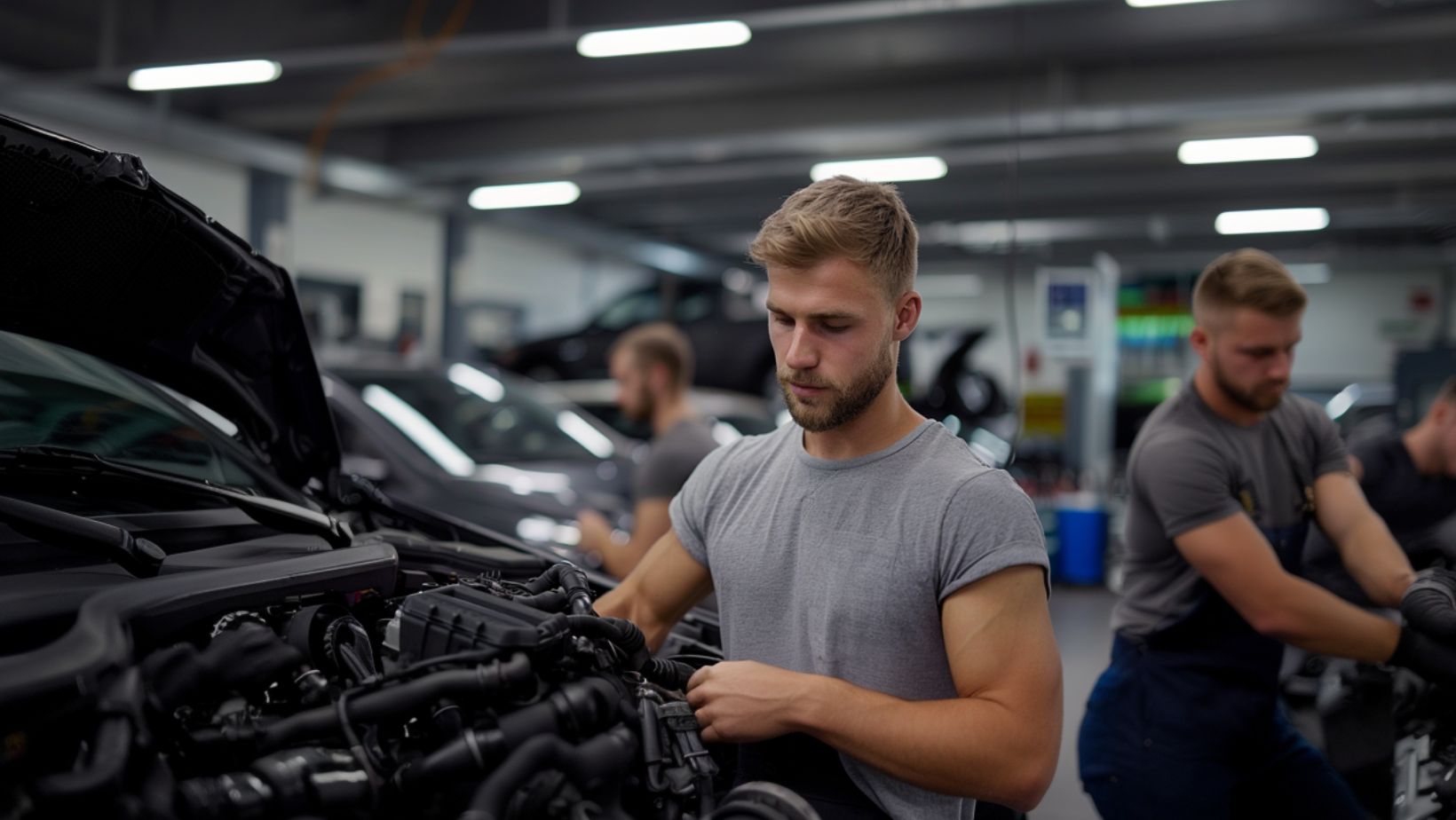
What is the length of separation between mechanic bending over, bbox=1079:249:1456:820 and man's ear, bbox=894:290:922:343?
39.8 inches

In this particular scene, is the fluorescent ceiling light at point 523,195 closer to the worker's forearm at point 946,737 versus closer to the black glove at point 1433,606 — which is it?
the black glove at point 1433,606

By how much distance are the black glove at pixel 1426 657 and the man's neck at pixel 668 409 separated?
2.52m

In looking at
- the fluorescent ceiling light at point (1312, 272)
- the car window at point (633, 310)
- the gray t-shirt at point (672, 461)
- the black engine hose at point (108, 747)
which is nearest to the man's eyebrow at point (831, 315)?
the black engine hose at point (108, 747)

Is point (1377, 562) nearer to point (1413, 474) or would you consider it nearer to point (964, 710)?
point (964, 710)

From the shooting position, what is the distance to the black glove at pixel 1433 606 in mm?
2170

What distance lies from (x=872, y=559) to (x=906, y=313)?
379 millimetres

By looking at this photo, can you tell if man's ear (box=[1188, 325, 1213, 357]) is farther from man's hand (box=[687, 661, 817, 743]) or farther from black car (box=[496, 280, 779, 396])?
black car (box=[496, 280, 779, 396])

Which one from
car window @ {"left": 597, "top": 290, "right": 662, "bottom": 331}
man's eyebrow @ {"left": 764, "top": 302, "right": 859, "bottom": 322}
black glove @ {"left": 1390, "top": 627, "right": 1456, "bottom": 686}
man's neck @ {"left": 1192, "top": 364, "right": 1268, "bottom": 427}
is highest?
car window @ {"left": 597, "top": 290, "right": 662, "bottom": 331}

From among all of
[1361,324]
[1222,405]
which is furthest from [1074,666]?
[1361,324]

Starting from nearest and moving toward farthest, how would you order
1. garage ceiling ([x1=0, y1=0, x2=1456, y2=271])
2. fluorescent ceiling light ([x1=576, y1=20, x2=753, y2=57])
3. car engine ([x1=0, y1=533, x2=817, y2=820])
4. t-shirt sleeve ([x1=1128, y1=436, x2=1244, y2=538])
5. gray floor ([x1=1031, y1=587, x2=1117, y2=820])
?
car engine ([x1=0, y1=533, x2=817, y2=820])
t-shirt sleeve ([x1=1128, y1=436, x2=1244, y2=538])
gray floor ([x1=1031, y1=587, x2=1117, y2=820])
fluorescent ceiling light ([x1=576, y1=20, x2=753, y2=57])
garage ceiling ([x1=0, y1=0, x2=1456, y2=271])

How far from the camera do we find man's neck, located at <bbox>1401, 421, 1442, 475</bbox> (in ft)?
12.5

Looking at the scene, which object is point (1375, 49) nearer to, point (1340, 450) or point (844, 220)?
point (1340, 450)

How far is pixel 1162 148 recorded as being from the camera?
10.6 meters

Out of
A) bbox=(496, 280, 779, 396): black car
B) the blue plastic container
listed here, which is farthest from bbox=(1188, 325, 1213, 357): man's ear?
the blue plastic container
